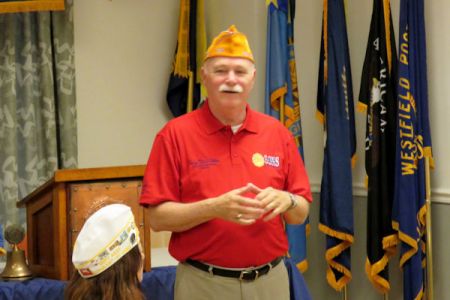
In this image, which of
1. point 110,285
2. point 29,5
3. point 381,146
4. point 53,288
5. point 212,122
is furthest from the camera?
point 29,5

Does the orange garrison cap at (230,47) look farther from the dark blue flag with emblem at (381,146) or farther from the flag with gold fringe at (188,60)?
the flag with gold fringe at (188,60)

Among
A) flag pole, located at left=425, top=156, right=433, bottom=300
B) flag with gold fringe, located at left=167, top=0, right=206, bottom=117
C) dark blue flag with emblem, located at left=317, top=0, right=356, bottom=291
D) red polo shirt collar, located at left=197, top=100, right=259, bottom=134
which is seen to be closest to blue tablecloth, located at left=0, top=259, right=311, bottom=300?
red polo shirt collar, located at left=197, top=100, right=259, bottom=134

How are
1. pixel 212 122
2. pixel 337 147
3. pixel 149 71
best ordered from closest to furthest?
pixel 212 122, pixel 337 147, pixel 149 71

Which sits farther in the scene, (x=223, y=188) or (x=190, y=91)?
(x=190, y=91)

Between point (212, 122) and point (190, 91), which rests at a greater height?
point (190, 91)

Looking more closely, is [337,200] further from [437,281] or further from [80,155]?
[80,155]

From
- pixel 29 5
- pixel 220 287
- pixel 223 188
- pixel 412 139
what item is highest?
pixel 29 5

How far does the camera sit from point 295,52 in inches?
169

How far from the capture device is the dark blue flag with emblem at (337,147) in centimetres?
360

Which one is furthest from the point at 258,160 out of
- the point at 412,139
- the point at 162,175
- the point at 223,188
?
the point at 412,139

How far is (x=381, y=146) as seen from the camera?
3383 mm

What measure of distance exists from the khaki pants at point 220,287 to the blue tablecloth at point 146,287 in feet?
1.44

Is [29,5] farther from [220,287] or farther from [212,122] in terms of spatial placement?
[220,287]

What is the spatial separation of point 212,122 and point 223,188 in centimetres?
22
